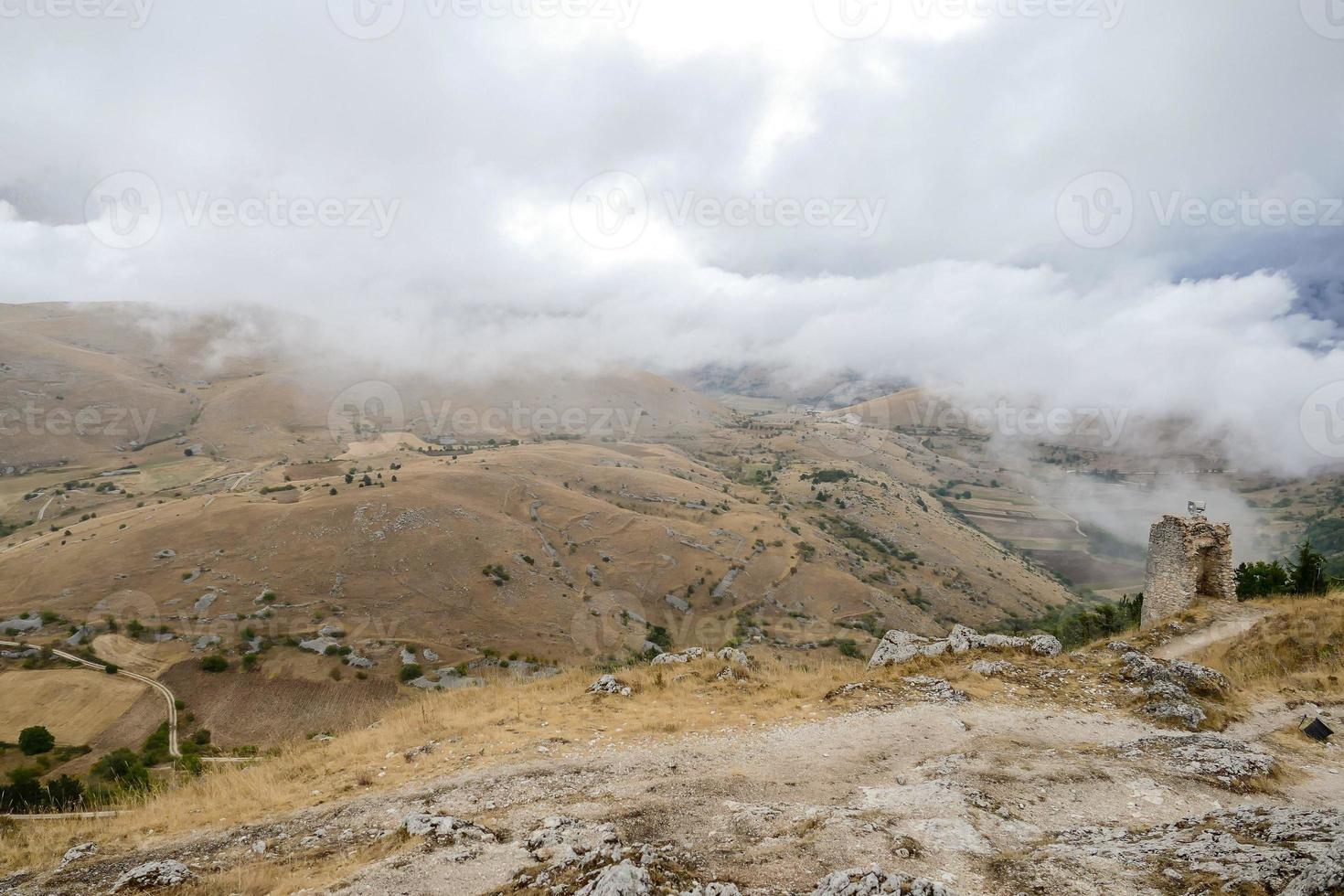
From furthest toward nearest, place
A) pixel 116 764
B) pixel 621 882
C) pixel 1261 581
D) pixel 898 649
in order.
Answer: pixel 116 764 < pixel 1261 581 < pixel 898 649 < pixel 621 882

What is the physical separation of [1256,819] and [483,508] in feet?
253

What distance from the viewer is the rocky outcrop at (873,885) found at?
5.53 m

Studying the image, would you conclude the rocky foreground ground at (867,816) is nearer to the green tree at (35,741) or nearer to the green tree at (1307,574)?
the green tree at (1307,574)

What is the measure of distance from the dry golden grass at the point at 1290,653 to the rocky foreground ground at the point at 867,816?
1.80 meters

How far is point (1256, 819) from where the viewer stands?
21.2ft

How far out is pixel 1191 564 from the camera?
20.3m

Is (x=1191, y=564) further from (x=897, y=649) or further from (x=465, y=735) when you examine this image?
(x=465, y=735)

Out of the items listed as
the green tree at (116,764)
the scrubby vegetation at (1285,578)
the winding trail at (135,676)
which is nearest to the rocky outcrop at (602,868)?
the scrubby vegetation at (1285,578)

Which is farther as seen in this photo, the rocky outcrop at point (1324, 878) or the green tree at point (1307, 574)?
the green tree at point (1307, 574)

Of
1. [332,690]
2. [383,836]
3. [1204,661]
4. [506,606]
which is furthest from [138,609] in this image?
[1204,661]

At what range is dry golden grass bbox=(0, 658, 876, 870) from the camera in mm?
9375
